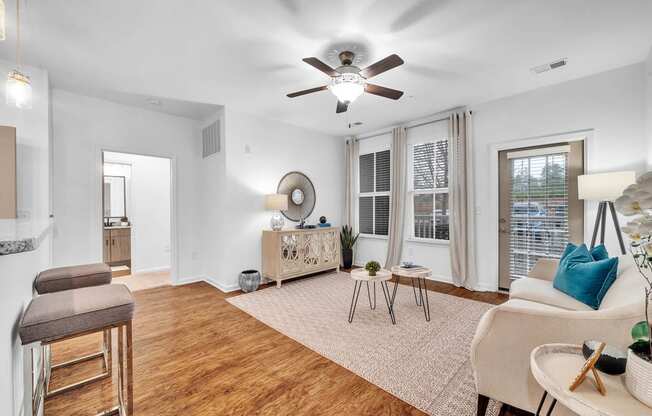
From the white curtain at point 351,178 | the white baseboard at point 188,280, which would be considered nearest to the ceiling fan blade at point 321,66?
the white curtain at point 351,178

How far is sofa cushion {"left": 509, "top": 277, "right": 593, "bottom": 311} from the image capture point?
6.51 ft

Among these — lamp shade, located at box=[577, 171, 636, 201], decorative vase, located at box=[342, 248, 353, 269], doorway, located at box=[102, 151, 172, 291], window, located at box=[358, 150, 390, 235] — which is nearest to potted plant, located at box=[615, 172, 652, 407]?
lamp shade, located at box=[577, 171, 636, 201]

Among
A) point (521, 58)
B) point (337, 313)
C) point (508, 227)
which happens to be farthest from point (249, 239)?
point (521, 58)

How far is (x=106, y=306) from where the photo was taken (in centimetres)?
138

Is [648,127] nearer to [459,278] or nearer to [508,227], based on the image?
[508,227]

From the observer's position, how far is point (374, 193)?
17.7 ft

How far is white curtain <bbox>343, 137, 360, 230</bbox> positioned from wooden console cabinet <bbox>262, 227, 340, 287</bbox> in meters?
0.77

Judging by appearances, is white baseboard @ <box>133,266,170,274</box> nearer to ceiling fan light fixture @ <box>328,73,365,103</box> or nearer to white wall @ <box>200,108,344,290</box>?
white wall @ <box>200,108,344,290</box>

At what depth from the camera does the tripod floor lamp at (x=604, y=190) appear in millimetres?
2533

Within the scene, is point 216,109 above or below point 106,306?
above

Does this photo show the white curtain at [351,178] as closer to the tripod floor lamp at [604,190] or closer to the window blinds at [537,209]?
the window blinds at [537,209]

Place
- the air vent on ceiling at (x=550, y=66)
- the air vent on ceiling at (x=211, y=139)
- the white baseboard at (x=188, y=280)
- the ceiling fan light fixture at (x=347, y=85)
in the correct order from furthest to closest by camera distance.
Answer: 1. the white baseboard at (x=188, y=280)
2. the air vent on ceiling at (x=211, y=139)
3. the air vent on ceiling at (x=550, y=66)
4. the ceiling fan light fixture at (x=347, y=85)

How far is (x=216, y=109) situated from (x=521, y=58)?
12.3 ft

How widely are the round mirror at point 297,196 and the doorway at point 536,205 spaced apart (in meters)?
3.06
